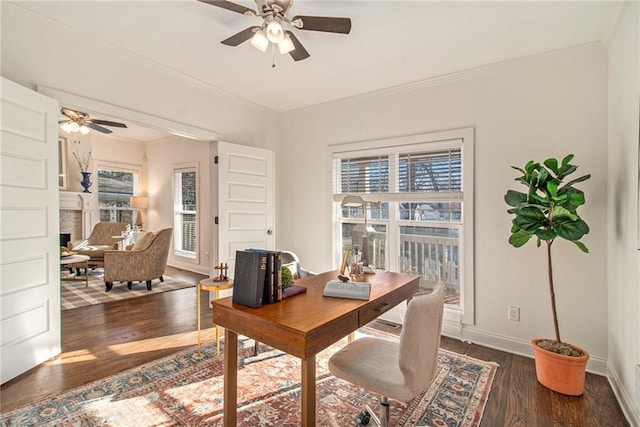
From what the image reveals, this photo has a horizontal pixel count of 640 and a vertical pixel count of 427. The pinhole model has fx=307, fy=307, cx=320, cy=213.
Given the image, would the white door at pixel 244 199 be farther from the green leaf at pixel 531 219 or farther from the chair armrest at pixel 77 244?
the chair armrest at pixel 77 244

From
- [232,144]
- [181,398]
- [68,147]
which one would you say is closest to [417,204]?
[232,144]

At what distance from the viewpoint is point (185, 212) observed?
6512 millimetres

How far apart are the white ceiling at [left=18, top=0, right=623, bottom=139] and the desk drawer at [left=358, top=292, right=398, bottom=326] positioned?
1961mm

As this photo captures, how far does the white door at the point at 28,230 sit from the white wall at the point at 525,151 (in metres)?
3.08

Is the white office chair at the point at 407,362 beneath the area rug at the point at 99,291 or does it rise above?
above

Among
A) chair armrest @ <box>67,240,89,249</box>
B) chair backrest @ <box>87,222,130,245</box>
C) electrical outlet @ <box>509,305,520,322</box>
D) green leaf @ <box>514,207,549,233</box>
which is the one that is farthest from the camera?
chair backrest @ <box>87,222,130,245</box>

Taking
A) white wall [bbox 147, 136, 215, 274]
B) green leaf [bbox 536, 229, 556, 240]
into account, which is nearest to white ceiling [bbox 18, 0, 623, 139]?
green leaf [bbox 536, 229, 556, 240]

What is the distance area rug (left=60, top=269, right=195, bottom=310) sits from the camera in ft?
13.4

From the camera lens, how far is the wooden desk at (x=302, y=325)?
1.31 meters

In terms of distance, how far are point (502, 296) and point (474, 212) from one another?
823mm

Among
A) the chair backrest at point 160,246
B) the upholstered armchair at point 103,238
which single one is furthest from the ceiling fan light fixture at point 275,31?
the upholstered armchair at point 103,238

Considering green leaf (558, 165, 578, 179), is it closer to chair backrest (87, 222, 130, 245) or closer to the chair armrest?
chair backrest (87, 222, 130, 245)

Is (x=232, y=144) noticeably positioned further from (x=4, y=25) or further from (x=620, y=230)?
(x=620, y=230)

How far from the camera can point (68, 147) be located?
19.3ft
